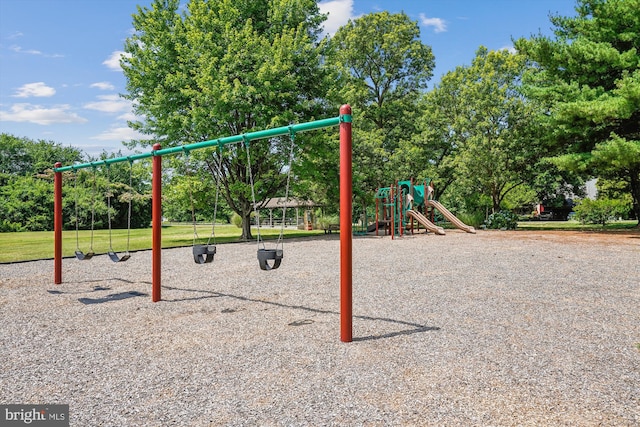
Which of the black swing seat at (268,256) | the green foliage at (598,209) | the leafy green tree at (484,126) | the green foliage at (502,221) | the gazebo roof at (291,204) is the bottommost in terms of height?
the black swing seat at (268,256)

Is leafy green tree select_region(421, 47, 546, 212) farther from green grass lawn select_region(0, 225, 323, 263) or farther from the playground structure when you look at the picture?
green grass lawn select_region(0, 225, 323, 263)

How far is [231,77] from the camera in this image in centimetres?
1734

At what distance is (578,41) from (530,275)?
1534 cm

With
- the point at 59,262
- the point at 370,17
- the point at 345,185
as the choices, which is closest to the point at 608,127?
the point at 370,17

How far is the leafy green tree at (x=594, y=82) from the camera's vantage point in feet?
53.3

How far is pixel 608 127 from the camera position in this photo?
65.3ft

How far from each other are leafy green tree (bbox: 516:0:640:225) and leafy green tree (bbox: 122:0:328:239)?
10.2 m

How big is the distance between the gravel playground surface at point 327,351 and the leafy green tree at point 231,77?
10.3m

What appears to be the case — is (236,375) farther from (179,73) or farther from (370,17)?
(370,17)

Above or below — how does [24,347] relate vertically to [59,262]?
below

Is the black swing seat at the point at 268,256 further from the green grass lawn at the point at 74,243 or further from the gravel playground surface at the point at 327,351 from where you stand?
the green grass lawn at the point at 74,243

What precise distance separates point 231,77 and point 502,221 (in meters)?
17.2

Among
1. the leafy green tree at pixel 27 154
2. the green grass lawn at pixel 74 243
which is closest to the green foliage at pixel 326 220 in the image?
the green grass lawn at pixel 74 243

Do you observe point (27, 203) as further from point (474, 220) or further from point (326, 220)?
point (474, 220)
